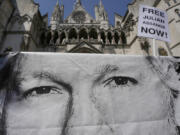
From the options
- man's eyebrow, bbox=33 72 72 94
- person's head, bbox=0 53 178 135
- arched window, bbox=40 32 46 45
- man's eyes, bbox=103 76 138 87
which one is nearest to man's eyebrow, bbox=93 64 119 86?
person's head, bbox=0 53 178 135

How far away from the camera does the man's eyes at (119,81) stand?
1.67m

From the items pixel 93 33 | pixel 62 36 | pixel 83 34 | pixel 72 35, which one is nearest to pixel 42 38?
pixel 62 36

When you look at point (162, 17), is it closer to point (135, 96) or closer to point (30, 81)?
point (135, 96)

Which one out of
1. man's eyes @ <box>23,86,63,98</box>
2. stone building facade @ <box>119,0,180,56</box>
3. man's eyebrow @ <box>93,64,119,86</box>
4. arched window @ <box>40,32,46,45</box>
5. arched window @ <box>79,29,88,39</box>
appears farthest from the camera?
arched window @ <box>79,29,88,39</box>

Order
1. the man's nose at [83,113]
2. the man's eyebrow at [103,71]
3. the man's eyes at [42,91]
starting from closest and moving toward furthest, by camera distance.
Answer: the man's nose at [83,113], the man's eyes at [42,91], the man's eyebrow at [103,71]

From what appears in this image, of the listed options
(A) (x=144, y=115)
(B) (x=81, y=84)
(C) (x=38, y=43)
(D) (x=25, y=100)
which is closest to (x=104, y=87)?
(B) (x=81, y=84)

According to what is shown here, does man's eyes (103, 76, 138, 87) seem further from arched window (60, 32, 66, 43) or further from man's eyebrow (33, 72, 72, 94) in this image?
arched window (60, 32, 66, 43)

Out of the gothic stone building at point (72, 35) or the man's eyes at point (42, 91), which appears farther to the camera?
the gothic stone building at point (72, 35)

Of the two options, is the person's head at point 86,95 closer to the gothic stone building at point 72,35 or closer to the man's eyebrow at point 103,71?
the man's eyebrow at point 103,71

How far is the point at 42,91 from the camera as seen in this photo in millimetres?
1576

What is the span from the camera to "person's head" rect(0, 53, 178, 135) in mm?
1388

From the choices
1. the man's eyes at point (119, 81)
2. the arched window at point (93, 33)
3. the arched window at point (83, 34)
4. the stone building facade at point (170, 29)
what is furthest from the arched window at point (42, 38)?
the man's eyes at point (119, 81)

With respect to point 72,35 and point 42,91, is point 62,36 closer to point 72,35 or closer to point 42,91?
point 72,35

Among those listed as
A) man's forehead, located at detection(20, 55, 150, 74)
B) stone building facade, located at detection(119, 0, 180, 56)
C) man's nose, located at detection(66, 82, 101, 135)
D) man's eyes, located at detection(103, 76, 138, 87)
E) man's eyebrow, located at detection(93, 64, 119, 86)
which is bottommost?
man's nose, located at detection(66, 82, 101, 135)
